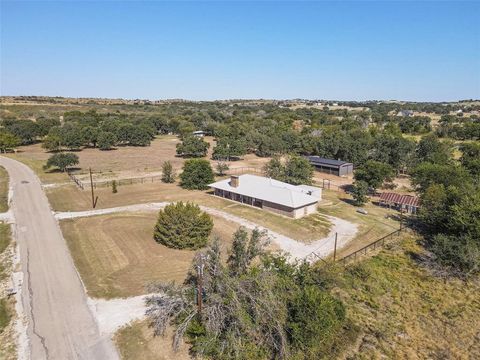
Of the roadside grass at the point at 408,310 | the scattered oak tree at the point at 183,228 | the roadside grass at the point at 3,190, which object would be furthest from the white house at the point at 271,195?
the roadside grass at the point at 3,190

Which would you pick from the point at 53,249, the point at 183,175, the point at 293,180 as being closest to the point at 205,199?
the point at 183,175

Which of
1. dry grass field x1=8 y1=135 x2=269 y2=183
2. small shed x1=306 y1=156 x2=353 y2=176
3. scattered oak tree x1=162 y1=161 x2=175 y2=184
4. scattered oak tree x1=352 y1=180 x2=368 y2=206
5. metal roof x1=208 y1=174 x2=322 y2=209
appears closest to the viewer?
metal roof x1=208 y1=174 x2=322 y2=209

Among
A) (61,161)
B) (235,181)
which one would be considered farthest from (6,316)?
(61,161)

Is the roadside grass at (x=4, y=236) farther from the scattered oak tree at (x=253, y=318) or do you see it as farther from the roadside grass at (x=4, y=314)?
the scattered oak tree at (x=253, y=318)

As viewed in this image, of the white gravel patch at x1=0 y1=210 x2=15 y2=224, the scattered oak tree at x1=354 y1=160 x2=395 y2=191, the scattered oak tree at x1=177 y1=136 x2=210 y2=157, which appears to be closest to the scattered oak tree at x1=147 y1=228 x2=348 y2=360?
the white gravel patch at x1=0 y1=210 x2=15 y2=224

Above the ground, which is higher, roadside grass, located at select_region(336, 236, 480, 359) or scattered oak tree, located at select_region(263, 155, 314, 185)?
scattered oak tree, located at select_region(263, 155, 314, 185)

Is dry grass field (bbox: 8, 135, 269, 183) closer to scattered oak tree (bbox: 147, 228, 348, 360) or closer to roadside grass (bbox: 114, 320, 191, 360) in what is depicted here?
roadside grass (bbox: 114, 320, 191, 360)

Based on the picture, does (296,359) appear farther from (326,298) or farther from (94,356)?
(94,356)
